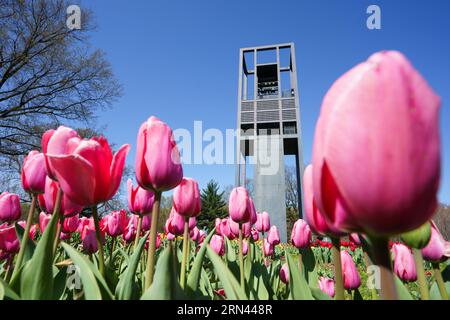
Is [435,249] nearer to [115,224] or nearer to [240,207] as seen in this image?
[240,207]

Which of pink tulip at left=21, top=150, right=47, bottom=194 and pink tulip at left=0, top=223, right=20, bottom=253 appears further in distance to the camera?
pink tulip at left=0, top=223, right=20, bottom=253

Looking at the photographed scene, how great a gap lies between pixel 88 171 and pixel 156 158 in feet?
0.65

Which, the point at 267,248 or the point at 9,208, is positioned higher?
the point at 9,208

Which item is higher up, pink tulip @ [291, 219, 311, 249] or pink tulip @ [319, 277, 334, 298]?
pink tulip @ [291, 219, 311, 249]

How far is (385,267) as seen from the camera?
43cm

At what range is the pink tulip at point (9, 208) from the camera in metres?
1.73

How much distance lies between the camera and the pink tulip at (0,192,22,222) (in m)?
1.73

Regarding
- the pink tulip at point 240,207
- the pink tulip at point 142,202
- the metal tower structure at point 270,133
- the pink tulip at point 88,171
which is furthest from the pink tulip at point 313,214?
the metal tower structure at point 270,133

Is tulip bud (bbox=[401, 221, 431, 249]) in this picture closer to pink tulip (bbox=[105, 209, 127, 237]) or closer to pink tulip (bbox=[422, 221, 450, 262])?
pink tulip (bbox=[422, 221, 450, 262])

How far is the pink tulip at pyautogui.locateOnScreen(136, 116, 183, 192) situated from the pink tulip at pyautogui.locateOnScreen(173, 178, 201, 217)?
42 cm

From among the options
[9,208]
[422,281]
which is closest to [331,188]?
[422,281]

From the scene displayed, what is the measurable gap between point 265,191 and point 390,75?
693 inches

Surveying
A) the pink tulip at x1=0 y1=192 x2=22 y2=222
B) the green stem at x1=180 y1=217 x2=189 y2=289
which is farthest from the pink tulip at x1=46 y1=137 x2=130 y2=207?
the pink tulip at x1=0 y1=192 x2=22 y2=222
